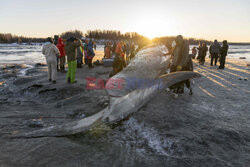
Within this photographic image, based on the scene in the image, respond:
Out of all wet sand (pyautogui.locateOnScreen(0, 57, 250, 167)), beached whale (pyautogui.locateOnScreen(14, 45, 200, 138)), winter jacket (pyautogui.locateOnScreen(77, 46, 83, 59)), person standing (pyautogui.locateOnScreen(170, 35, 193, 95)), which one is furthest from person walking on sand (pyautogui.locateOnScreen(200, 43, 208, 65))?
beached whale (pyautogui.locateOnScreen(14, 45, 200, 138))

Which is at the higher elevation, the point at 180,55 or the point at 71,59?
the point at 180,55

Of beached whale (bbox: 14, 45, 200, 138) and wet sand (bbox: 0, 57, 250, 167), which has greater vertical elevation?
beached whale (bbox: 14, 45, 200, 138)

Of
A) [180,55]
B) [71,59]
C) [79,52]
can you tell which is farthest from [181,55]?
[79,52]

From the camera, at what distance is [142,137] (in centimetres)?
270

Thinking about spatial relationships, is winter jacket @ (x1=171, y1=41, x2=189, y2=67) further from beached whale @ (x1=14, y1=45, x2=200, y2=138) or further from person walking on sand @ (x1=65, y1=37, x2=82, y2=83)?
person walking on sand @ (x1=65, y1=37, x2=82, y2=83)

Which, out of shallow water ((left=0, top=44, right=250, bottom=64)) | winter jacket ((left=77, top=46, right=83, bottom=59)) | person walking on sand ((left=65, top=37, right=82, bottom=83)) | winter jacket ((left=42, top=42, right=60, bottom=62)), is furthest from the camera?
shallow water ((left=0, top=44, right=250, bottom=64))

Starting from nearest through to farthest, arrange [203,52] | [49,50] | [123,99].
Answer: [123,99], [49,50], [203,52]

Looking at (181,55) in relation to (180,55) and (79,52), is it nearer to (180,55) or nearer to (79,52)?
(180,55)

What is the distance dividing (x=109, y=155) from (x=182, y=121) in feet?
6.15

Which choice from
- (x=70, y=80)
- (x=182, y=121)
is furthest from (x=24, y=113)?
(x=182, y=121)

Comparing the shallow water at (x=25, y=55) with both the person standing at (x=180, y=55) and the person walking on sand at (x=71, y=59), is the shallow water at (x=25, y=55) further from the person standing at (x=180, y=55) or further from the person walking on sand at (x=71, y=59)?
the person standing at (x=180, y=55)

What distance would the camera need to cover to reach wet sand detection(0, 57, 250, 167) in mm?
2113

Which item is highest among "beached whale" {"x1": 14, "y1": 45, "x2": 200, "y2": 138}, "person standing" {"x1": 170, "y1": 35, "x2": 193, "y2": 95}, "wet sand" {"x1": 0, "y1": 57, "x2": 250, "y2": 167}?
"person standing" {"x1": 170, "y1": 35, "x2": 193, "y2": 95}

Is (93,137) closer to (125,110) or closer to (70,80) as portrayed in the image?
(125,110)
